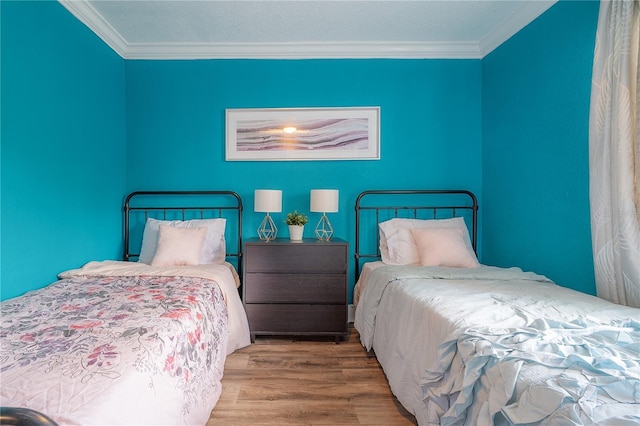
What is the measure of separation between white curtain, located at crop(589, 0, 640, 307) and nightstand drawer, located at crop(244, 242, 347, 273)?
156 cm

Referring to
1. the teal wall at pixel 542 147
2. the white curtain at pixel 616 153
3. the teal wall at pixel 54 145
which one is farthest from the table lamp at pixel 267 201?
the white curtain at pixel 616 153

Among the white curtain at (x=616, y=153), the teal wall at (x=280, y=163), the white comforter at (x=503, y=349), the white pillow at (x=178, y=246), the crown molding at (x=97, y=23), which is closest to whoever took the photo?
the white comforter at (x=503, y=349)

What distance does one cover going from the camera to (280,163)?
302cm

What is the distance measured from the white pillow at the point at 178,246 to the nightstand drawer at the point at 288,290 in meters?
0.47

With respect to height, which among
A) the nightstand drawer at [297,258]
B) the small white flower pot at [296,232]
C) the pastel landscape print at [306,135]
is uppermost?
the pastel landscape print at [306,135]

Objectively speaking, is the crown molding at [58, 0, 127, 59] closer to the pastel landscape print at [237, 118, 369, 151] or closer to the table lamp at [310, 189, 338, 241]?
the pastel landscape print at [237, 118, 369, 151]

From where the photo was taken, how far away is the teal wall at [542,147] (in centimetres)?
199

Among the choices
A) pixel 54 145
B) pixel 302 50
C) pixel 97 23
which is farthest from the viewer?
pixel 302 50

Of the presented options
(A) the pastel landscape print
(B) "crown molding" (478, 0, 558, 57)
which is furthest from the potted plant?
(B) "crown molding" (478, 0, 558, 57)

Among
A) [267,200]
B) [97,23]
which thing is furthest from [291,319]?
[97,23]

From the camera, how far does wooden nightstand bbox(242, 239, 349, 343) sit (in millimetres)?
2541

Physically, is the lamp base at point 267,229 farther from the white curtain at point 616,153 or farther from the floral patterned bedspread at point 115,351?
the white curtain at point 616,153

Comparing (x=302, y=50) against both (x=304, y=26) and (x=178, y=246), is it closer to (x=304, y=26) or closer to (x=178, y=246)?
(x=304, y=26)

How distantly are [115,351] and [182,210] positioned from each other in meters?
2.11
